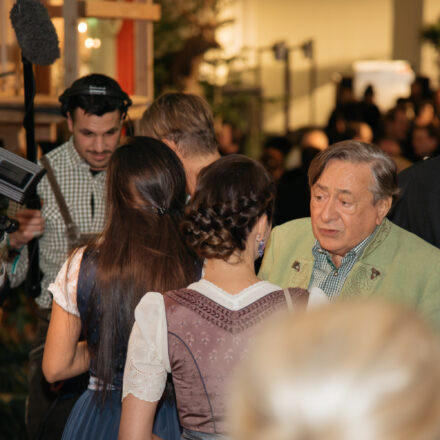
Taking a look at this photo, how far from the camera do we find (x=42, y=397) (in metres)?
2.72

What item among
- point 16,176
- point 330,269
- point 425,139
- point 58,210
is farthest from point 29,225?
point 425,139

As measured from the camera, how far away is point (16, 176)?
6.27 ft

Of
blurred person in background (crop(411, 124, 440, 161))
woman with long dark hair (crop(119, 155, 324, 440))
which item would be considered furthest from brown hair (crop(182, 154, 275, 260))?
blurred person in background (crop(411, 124, 440, 161))

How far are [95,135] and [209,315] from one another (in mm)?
1433

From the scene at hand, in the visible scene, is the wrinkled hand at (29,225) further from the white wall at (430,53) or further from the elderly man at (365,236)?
the white wall at (430,53)

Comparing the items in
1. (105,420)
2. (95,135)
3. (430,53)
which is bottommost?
(105,420)

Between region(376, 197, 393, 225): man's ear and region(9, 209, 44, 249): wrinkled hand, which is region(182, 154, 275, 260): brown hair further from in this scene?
region(9, 209, 44, 249): wrinkled hand

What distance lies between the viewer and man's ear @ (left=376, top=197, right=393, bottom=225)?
6.68ft

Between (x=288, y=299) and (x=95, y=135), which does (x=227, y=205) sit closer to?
(x=288, y=299)

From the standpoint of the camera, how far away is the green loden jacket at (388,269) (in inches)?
76.3

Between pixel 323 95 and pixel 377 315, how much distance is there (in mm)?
12663

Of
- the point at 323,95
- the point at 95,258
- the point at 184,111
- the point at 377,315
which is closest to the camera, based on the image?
the point at 377,315

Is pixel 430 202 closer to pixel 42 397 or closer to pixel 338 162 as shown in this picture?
pixel 338 162

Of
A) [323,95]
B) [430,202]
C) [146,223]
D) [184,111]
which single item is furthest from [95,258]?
[323,95]
